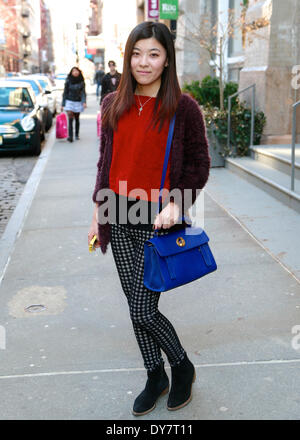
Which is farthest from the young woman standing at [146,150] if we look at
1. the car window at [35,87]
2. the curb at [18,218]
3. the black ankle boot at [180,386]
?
the car window at [35,87]

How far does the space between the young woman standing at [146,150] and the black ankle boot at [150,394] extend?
20 centimetres

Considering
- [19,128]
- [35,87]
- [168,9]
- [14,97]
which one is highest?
[168,9]

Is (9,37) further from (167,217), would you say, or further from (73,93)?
(167,217)

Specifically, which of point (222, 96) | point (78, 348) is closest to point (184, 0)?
point (222, 96)

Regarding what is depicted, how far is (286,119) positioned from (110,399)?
7931 millimetres

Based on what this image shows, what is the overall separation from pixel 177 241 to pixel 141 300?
0.33 meters

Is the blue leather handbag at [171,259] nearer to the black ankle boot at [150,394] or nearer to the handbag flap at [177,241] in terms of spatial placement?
the handbag flap at [177,241]

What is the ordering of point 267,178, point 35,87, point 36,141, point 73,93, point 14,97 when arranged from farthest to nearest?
point 35,87 → point 73,93 → point 14,97 → point 36,141 → point 267,178

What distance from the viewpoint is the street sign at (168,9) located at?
53.5 feet

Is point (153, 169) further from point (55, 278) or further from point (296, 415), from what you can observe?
point (55, 278)

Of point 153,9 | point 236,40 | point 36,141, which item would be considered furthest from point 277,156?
point 153,9

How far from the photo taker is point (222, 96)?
10.9 metres

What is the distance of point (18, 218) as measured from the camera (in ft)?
24.1

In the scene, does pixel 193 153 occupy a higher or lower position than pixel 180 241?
higher
